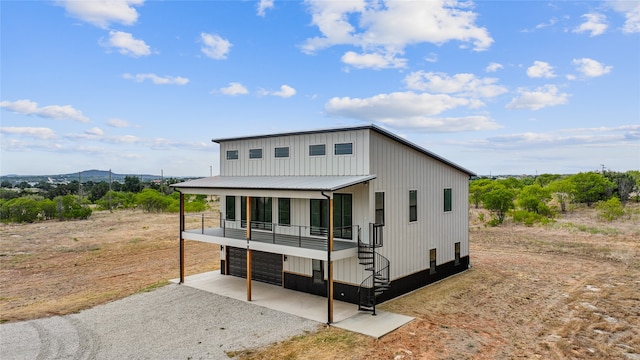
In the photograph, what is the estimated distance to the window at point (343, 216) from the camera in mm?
14664

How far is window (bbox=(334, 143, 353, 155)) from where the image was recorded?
48.0 feet

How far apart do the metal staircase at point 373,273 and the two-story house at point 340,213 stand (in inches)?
1.5

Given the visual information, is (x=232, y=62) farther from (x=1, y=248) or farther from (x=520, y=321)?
(x=520, y=321)

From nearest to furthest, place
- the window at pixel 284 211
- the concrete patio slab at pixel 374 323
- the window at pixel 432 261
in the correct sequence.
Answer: the concrete patio slab at pixel 374 323, the window at pixel 284 211, the window at pixel 432 261

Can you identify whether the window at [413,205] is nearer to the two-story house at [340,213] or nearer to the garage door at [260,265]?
the two-story house at [340,213]

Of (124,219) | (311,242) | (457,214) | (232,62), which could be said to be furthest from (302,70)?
(124,219)

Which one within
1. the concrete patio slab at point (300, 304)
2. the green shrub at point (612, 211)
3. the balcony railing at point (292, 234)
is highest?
the balcony railing at point (292, 234)

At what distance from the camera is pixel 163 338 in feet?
38.2

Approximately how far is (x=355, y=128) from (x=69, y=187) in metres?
87.9

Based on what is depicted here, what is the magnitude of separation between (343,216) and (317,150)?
2.85m

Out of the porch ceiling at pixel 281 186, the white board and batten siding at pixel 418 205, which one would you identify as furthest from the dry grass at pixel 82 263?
the white board and batten siding at pixel 418 205

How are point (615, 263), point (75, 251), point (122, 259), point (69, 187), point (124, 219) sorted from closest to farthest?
point (615, 263), point (122, 259), point (75, 251), point (124, 219), point (69, 187)

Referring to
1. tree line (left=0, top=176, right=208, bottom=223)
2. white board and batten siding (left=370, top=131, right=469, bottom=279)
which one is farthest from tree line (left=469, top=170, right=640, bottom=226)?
tree line (left=0, top=176, right=208, bottom=223)

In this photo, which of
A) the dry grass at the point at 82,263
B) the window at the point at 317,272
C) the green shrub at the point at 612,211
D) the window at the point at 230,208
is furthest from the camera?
the green shrub at the point at 612,211
